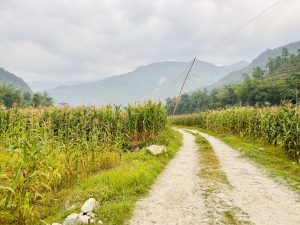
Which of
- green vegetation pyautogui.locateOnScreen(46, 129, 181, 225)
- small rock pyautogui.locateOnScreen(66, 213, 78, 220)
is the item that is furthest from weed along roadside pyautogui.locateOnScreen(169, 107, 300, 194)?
small rock pyautogui.locateOnScreen(66, 213, 78, 220)

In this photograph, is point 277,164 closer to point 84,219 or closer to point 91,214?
point 91,214

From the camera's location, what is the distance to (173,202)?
874cm

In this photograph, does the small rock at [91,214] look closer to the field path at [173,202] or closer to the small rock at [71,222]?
the small rock at [71,222]

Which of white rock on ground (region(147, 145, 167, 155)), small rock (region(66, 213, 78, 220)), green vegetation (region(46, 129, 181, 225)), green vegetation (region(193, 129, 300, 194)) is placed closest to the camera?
small rock (region(66, 213, 78, 220))

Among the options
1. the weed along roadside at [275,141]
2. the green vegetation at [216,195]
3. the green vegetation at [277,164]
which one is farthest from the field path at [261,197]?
the weed along roadside at [275,141]

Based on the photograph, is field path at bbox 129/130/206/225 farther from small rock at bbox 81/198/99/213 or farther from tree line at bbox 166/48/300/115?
tree line at bbox 166/48/300/115

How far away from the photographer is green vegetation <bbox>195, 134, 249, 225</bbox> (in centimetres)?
743

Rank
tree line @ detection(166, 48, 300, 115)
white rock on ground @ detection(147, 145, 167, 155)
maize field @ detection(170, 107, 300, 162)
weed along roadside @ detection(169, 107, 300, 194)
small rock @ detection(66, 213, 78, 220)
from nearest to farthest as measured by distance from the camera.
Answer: small rock @ detection(66, 213, 78, 220), weed along roadside @ detection(169, 107, 300, 194), maize field @ detection(170, 107, 300, 162), white rock on ground @ detection(147, 145, 167, 155), tree line @ detection(166, 48, 300, 115)

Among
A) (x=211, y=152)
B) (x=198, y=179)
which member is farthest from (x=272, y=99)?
(x=198, y=179)

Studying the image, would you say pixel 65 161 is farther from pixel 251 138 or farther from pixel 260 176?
pixel 251 138

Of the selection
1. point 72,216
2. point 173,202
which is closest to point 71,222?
point 72,216

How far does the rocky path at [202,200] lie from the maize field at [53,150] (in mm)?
2590

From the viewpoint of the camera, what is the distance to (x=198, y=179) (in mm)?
11352

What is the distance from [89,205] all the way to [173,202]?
2412 millimetres
